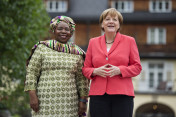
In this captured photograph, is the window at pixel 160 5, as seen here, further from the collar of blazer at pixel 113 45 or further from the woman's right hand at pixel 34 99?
the woman's right hand at pixel 34 99

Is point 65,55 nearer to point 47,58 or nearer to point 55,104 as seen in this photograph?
point 47,58

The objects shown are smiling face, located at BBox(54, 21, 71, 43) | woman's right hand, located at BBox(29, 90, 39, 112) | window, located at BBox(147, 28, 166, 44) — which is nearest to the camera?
woman's right hand, located at BBox(29, 90, 39, 112)

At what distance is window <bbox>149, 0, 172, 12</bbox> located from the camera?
25.3 metres

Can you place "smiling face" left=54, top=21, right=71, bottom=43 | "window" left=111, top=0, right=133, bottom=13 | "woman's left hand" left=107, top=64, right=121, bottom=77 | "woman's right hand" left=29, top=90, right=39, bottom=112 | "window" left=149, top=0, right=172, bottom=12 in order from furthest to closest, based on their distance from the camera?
"window" left=111, top=0, right=133, bottom=13 → "window" left=149, top=0, right=172, bottom=12 → "smiling face" left=54, top=21, right=71, bottom=43 → "woman's right hand" left=29, top=90, right=39, bottom=112 → "woman's left hand" left=107, top=64, right=121, bottom=77

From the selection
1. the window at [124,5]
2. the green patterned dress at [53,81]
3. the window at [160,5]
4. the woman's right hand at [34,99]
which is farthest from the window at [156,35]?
the woman's right hand at [34,99]

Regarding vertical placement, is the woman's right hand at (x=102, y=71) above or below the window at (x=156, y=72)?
above

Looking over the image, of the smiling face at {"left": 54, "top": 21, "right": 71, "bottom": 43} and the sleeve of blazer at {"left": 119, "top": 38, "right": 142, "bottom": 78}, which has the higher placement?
the smiling face at {"left": 54, "top": 21, "right": 71, "bottom": 43}

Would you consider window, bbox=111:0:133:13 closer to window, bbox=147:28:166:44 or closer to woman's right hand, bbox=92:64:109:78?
window, bbox=147:28:166:44

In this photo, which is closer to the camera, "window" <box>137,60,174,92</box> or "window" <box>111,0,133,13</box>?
"window" <box>137,60,174,92</box>

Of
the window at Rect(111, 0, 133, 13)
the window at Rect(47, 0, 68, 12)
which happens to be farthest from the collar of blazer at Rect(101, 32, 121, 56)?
the window at Rect(47, 0, 68, 12)

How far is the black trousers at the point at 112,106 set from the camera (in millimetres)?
3926

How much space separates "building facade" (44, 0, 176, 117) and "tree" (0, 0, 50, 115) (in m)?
11.2

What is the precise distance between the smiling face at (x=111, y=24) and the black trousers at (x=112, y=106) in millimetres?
814

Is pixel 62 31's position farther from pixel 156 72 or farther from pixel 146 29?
pixel 146 29
